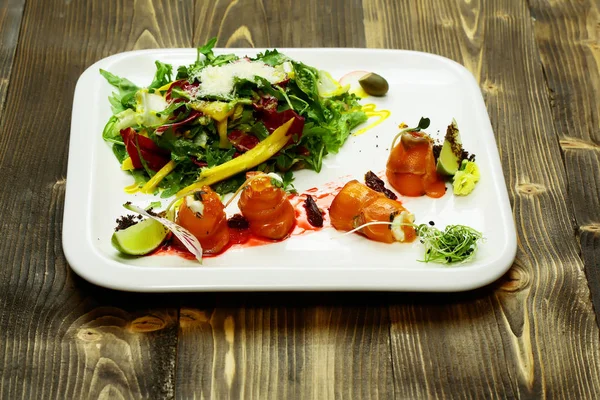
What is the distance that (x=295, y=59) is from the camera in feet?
9.78

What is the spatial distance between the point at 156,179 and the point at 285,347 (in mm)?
730

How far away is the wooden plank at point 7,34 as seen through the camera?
3.19m

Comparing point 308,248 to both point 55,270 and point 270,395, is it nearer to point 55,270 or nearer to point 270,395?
point 270,395

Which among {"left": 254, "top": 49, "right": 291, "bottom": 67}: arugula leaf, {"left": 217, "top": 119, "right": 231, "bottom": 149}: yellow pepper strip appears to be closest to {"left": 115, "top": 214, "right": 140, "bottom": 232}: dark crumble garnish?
{"left": 217, "top": 119, "right": 231, "bottom": 149}: yellow pepper strip

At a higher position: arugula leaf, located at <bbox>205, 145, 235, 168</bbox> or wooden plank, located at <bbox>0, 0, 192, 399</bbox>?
arugula leaf, located at <bbox>205, 145, 235, 168</bbox>

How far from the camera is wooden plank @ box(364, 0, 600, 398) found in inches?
88.6

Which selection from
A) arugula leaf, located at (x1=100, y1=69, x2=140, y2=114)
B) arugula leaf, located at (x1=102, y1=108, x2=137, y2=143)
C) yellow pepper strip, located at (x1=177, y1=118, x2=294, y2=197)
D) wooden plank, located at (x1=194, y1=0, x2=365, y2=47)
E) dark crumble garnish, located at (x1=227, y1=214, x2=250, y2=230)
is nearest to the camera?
dark crumble garnish, located at (x1=227, y1=214, x2=250, y2=230)

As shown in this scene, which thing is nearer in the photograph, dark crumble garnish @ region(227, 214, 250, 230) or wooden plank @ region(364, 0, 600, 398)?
wooden plank @ region(364, 0, 600, 398)

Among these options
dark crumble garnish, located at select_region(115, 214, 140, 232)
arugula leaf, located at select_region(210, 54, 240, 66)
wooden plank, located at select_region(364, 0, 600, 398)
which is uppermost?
arugula leaf, located at select_region(210, 54, 240, 66)

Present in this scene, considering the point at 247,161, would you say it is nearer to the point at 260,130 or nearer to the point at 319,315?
the point at 260,130

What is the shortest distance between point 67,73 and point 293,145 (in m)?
1.16

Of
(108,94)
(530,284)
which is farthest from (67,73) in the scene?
(530,284)

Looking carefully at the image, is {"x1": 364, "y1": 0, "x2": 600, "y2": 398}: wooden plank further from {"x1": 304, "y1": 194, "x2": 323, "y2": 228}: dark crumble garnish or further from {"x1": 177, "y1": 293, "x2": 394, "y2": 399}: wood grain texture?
{"x1": 304, "y1": 194, "x2": 323, "y2": 228}: dark crumble garnish

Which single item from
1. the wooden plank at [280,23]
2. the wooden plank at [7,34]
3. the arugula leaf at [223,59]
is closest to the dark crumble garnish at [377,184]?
the arugula leaf at [223,59]
